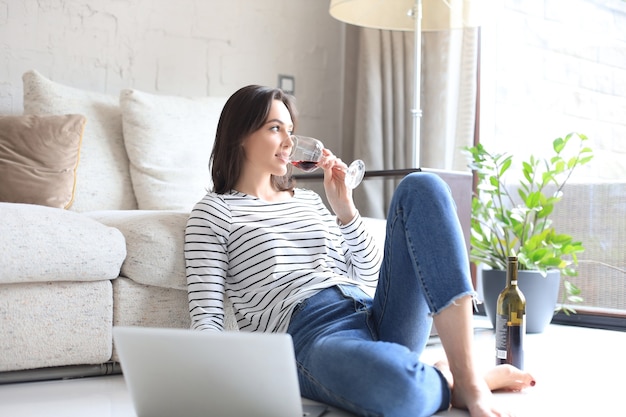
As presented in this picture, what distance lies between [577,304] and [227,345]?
2.37 metres

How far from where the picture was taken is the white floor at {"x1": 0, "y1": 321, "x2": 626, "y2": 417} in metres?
1.71

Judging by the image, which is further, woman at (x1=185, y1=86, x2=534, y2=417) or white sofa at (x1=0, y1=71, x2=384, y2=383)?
white sofa at (x1=0, y1=71, x2=384, y2=383)

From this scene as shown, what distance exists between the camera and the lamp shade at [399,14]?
10.4 feet

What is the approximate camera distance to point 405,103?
12.2 feet

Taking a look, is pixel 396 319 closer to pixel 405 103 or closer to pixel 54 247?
pixel 54 247

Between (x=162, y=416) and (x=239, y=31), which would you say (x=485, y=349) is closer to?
(x=162, y=416)

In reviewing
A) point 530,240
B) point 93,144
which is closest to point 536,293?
point 530,240

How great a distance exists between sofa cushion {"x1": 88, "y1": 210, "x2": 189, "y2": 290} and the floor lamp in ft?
4.35

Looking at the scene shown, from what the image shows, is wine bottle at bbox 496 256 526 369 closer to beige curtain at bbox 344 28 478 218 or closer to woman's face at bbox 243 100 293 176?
woman's face at bbox 243 100 293 176

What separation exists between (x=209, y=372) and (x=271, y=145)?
2.57 ft

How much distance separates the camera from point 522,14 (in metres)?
3.46

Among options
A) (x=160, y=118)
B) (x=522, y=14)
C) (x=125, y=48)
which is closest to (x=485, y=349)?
(x=160, y=118)

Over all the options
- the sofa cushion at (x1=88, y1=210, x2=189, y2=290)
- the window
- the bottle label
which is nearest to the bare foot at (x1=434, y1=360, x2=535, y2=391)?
the bottle label

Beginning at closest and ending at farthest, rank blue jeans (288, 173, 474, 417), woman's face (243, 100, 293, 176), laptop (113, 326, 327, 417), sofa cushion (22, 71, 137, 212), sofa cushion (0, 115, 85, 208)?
laptop (113, 326, 327, 417) → blue jeans (288, 173, 474, 417) → woman's face (243, 100, 293, 176) → sofa cushion (0, 115, 85, 208) → sofa cushion (22, 71, 137, 212)
